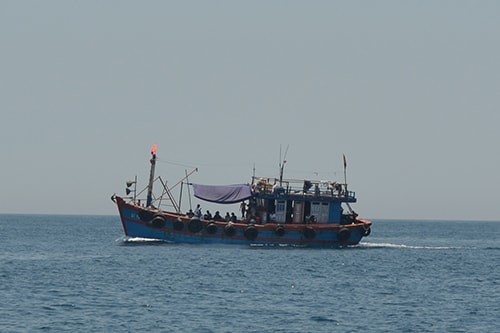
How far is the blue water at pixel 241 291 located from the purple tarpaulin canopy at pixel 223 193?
154 inches

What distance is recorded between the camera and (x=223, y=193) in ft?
240

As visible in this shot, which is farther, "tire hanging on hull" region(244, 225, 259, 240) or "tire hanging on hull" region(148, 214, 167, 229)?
"tire hanging on hull" region(244, 225, 259, 240)

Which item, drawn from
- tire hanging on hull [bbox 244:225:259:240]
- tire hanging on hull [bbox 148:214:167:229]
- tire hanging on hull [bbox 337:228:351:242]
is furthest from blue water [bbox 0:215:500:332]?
tire hanging on hull [bbox 148:214:167:229]

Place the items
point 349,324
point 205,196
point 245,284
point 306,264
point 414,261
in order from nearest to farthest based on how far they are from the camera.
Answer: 1. point 349,324
2. point 245,284
3. point 306,264
4. point 414,261
5. point 205,196

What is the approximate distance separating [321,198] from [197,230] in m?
9.01

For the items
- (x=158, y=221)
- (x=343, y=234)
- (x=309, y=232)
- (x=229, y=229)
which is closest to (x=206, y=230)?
(x=229, y=229)

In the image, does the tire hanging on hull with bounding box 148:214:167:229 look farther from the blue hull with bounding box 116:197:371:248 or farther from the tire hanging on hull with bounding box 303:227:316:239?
the tire hanging on hull with bounding box 303:227:316:239

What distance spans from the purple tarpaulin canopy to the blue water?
12.8ft

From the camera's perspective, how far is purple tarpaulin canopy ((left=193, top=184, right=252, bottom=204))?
72125 mm

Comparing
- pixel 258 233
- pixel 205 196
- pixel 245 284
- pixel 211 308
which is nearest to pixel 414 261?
pixel 258 233

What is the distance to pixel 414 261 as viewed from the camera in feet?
227

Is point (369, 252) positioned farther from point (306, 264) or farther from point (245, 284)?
point (245, 284)

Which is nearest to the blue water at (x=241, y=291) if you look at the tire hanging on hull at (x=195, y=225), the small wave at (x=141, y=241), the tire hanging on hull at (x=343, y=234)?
the small wave at (x=141, y=241)

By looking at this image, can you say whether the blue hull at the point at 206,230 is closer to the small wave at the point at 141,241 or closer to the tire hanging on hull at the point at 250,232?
the tire hanging on hull at the point at 250,232
